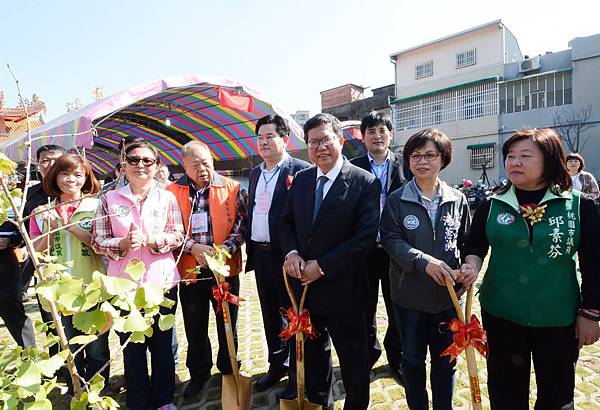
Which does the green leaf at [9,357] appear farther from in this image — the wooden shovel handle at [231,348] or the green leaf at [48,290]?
the wooden shovel handle at [231,348]

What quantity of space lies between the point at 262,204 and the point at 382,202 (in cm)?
91

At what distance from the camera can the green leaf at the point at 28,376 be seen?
774mm

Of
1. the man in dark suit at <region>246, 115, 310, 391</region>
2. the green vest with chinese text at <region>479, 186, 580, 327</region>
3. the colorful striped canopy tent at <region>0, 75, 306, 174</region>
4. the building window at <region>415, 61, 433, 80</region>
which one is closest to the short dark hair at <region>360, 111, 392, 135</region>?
the man in dark suit at <region>246, 115, 310, 391</region>

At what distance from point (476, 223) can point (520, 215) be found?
0.25 meters

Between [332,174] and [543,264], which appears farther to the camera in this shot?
[332,174]

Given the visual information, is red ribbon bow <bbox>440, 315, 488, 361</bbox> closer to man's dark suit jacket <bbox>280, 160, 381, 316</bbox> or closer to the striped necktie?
man's dark suit jacket <bbox>280, 160, 381, 316</bbox>

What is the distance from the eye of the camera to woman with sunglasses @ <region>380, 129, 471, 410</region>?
204 centimetres

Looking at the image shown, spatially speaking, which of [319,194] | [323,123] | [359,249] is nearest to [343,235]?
[359,249]

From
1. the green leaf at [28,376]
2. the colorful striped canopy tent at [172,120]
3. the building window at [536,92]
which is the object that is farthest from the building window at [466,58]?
the green leaf at [28,376]

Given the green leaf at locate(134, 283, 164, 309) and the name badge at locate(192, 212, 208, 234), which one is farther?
the name badge at locate(192, 212, 208, 234)

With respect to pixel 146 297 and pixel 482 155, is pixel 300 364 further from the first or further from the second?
pixel 482 155

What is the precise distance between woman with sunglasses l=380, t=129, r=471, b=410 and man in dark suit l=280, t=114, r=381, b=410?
0.19 meters

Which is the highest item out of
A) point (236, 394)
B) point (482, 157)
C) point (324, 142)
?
point (482, 157)

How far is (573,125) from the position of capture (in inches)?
645
